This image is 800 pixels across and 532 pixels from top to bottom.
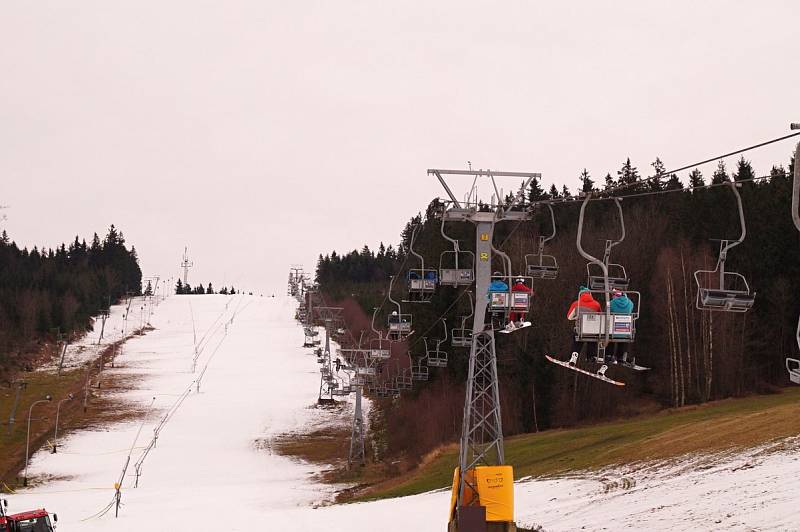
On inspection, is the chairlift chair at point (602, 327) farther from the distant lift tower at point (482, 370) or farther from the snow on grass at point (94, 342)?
the snow on grass at point (94, 342)

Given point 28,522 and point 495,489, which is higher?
point 495,489

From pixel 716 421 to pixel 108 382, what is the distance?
84843mm

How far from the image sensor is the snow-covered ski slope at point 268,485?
115ft

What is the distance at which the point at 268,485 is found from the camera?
2628 inches

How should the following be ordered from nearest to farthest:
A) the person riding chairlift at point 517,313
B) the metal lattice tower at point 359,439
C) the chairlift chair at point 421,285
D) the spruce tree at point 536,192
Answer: the person riding chairlift at point 517,313, the chairlift chair at point 421,285, the metal lattice tower at point 359,439, the spruce tree at point 536,192

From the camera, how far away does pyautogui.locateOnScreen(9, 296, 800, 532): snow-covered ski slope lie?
1383 inches

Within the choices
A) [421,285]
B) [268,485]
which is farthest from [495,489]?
[268,485]

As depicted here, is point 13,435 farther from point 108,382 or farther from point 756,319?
point 756,319

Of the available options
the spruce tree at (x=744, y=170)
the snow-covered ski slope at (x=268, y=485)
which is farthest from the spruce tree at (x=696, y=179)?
the snow-covered ski slope at (x=268, y=485)

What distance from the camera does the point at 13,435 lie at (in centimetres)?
8631

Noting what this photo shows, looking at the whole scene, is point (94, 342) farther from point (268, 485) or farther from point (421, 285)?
point (421, 285)

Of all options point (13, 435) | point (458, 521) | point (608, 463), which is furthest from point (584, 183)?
point (458, 521)

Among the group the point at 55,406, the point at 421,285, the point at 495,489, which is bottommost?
the point at 55,406

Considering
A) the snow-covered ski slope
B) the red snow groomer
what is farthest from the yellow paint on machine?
the red snow groomer
